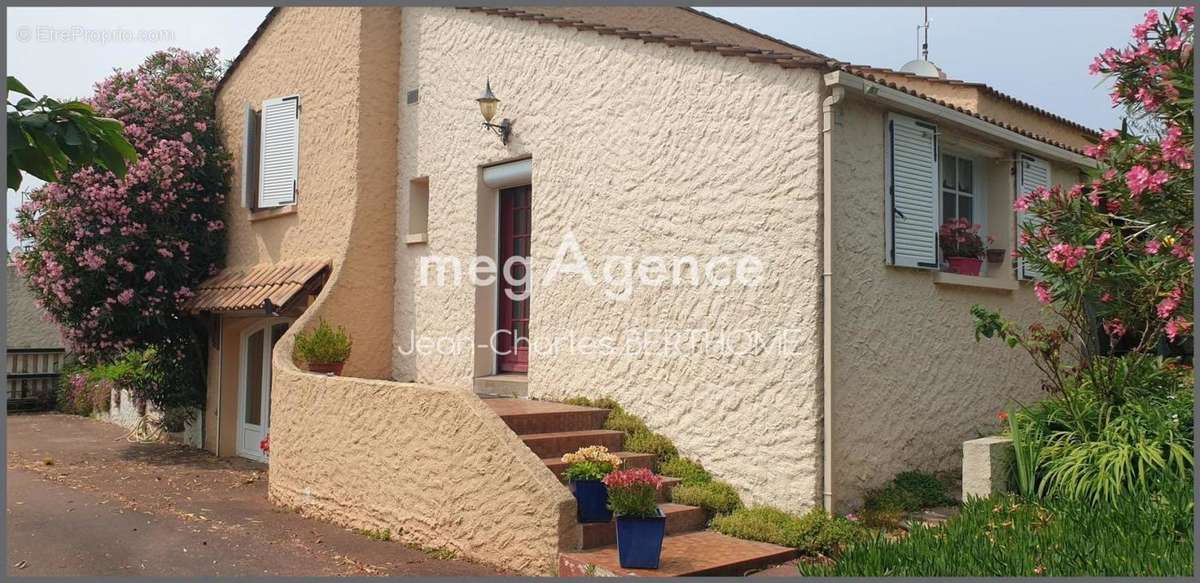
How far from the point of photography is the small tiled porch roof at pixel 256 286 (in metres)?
10.9

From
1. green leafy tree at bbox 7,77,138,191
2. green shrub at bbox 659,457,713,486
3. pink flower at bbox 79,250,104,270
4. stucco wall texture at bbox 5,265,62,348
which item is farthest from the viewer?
stucco wall texture at bbox 5,265,62,348

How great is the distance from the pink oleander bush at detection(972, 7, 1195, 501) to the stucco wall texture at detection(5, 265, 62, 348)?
834 inches

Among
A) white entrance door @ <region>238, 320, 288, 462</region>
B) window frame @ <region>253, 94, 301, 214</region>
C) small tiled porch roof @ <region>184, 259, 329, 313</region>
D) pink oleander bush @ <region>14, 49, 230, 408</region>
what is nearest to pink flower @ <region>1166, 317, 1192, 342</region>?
small tiled porch roof @ <region>184, 259, 329, 313</region>

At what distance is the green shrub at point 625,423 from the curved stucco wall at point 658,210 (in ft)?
0.32

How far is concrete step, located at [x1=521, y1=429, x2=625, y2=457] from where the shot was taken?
24.9 feet

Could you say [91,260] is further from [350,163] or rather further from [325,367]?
[325,367]

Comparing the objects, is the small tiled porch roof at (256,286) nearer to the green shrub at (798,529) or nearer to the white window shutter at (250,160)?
the white window shutter at (250,160)

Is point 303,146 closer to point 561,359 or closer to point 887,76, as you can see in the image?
point 561,359

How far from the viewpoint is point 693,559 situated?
6.22 m

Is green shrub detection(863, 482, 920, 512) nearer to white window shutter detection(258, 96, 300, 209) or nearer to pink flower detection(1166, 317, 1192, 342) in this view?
pink flower detection(1166, 317, 1192, 342)

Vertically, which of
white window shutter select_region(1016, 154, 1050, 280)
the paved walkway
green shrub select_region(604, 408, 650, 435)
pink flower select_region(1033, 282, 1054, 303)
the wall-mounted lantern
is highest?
the wall-mounted lantern

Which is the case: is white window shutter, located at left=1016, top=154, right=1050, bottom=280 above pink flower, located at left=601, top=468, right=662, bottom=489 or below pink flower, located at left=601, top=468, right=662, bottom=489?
above

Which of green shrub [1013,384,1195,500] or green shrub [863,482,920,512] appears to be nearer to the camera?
green shrub [1013,384,1195,500]

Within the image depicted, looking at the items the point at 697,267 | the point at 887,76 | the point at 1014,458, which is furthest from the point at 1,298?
the point at 887,76
